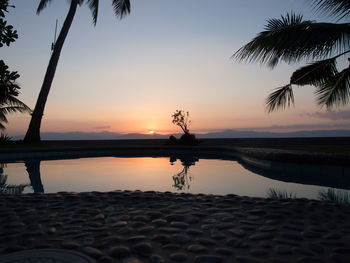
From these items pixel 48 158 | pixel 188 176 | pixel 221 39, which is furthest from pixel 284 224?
pixel 48 158

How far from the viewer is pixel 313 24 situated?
6.49m

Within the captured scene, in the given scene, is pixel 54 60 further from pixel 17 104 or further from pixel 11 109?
pixel 11 109

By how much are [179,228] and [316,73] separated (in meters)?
7.02

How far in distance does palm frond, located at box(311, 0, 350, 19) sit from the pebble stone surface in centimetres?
542

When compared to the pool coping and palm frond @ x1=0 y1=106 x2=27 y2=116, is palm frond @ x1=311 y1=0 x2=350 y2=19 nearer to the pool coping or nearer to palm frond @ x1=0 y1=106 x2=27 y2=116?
the pool coping

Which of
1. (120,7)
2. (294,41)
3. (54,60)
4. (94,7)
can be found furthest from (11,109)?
(294,41)

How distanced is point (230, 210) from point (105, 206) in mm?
1798

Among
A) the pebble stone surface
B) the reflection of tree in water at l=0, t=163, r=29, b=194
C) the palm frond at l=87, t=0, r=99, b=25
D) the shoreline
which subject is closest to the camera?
the pebble stone surface

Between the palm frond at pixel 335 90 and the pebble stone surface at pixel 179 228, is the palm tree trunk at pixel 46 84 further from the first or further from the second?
the palm frond at pixel 335 90

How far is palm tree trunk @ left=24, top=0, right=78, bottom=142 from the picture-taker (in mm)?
14773

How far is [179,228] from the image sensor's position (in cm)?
273

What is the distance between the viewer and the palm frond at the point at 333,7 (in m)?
6.47

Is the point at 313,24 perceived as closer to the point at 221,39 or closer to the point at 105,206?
the point at 221,39

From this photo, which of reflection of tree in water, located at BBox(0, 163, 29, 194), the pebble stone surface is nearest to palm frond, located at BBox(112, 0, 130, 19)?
reflection of tree in water, located at BBox(0, 163, 29, 194)
